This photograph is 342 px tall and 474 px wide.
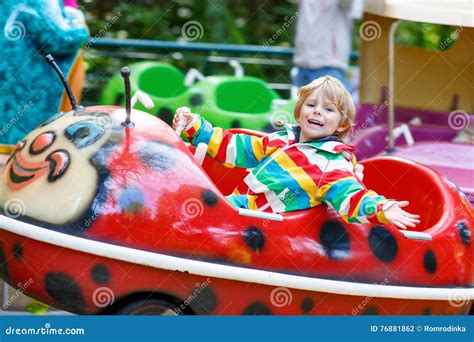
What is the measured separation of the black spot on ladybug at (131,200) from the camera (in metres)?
2.72

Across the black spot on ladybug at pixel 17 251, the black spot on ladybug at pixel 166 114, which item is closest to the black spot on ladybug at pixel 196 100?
the black spot on ladybug at pixel 166 114

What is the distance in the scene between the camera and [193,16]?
7.52 metres

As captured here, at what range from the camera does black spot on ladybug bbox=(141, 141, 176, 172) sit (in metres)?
2.79

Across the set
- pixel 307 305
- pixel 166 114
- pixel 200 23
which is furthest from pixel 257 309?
pixel 200 23

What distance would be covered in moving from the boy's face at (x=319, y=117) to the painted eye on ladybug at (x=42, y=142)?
72 centimetres

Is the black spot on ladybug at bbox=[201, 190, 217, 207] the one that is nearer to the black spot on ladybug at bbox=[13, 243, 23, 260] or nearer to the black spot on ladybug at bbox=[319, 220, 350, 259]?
the black spot on ladybug at bbox=[319, 220, 350, 259]

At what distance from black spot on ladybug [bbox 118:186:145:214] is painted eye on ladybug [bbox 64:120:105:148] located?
0.18 meters

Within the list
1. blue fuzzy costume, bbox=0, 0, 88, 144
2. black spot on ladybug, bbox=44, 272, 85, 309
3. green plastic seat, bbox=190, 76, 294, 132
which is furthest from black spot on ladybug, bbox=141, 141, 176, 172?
green plastic seat, bbox=190, 76, 294, 132

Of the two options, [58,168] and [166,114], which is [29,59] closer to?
[58,168]

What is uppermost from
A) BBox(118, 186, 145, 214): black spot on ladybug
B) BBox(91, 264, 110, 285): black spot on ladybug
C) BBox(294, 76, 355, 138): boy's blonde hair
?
BBox(294, 76, 355, 138): boy's blonde hair

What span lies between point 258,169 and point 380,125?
171cm

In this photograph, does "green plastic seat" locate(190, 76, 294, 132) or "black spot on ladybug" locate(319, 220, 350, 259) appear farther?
"green plastic seat" locate(190, 76, 294, 132)

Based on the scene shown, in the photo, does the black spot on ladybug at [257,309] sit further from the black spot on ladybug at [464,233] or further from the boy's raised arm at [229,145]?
the black spot on ladybug at [464,233]
